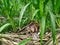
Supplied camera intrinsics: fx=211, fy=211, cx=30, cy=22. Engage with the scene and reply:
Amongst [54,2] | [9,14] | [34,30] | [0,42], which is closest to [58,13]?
[54,2]

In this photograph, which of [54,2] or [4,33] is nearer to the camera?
[54,2]

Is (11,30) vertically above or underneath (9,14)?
underneath

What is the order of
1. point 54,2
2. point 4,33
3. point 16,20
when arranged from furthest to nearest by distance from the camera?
1. point 16,20
2. point 4,33
3. point 54,2

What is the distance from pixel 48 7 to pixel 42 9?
14 cm

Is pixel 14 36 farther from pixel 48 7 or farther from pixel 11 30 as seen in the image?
pixel 48 7

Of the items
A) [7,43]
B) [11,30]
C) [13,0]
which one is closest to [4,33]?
[11,30]

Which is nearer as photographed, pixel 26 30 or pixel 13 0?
pixel 26 30

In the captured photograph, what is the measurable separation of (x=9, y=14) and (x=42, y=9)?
402 mm

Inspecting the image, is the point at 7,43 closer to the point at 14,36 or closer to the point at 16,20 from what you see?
the point at 14,36

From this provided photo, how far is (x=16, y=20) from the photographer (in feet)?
7.34

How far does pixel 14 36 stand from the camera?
1.94 m

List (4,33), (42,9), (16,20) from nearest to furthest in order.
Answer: (42,9) < (4,33) < (16,20)

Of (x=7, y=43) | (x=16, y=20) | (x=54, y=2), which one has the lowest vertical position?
(x=7, y=43)

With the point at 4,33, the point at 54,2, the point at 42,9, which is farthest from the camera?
the point at 4,33
